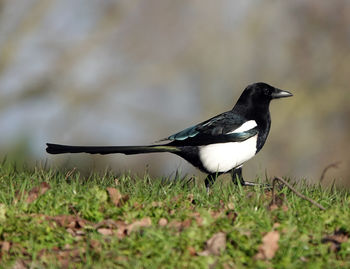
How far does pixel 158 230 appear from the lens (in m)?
4.72

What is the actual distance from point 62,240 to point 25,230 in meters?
0.30

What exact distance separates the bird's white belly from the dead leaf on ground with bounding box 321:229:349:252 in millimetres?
2491

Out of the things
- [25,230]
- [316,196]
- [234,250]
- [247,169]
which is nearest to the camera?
[234,250]

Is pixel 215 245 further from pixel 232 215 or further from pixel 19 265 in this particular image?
pixel 19 265

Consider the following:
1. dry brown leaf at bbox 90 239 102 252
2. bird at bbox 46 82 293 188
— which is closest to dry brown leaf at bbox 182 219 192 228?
dry brown leaf at bbox 90 239 102 252

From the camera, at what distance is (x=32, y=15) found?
12.7 meters

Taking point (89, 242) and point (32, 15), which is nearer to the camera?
point (89, 242)

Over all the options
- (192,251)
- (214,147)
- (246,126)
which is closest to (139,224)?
(192,251)

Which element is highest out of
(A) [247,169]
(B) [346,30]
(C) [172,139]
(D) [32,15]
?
(D) [32,15]

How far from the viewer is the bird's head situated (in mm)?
7910

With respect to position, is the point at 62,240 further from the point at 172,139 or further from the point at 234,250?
the point at 172,139

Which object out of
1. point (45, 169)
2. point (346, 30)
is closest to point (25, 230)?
point (45, 169)

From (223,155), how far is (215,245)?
2.80m

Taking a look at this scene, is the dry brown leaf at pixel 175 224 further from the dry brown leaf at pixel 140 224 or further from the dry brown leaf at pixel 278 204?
the dry brown leaf at pixel 278 204
